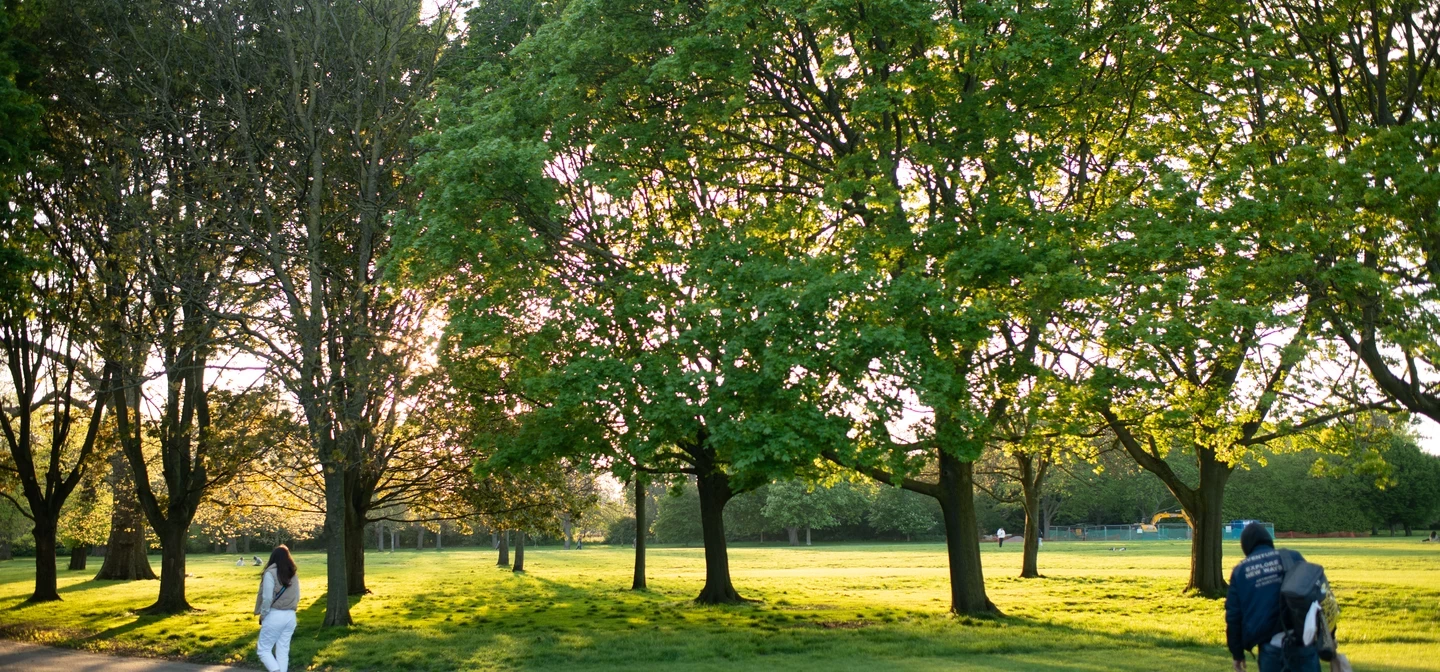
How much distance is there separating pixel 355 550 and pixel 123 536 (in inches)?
683

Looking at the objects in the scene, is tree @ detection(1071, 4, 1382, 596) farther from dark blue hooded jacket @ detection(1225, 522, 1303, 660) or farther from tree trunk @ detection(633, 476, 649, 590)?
tree trunk @ detection(633, 476, 649, 590)

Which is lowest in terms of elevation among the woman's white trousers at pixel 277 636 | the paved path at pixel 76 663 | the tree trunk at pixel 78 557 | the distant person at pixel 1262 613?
the tree trunk at pixel 78 557

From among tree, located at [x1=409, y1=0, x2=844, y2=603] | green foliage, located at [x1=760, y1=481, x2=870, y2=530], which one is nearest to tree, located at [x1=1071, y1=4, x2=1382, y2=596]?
tree, located at [x1=409, y1=0, x2=844, y2=603]

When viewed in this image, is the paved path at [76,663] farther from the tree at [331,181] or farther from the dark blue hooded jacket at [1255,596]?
the dark blue hooded jacket at [1255,596]

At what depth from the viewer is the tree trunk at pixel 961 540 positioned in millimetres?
21375

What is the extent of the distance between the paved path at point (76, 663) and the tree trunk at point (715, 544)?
12085 mm

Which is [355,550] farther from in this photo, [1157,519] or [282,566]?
[1157,519]

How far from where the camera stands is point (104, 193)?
76.3 ft

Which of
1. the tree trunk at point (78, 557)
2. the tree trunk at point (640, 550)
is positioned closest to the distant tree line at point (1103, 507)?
the tree trunk at point (640, 550)

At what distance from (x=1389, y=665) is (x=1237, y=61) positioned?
10.1 m

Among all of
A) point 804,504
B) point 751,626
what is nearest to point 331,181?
point 751,626

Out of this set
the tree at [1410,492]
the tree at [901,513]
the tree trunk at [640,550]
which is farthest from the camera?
the tree at [901,513]

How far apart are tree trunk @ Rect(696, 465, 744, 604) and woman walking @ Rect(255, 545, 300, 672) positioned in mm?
13150

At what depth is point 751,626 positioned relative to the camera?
→ 2025 centimetres
